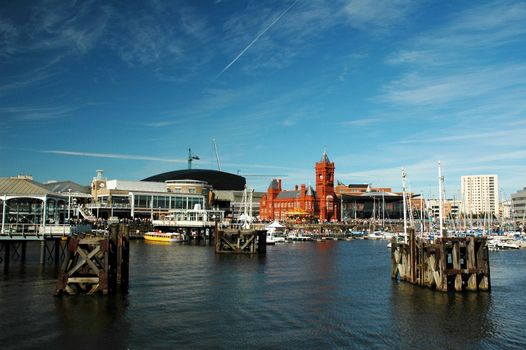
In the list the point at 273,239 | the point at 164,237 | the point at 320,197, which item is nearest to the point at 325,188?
the point at 320,197

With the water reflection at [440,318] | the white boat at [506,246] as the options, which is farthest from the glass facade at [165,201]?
the water reflection at [440,318]

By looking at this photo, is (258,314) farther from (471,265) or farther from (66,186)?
(66,186)

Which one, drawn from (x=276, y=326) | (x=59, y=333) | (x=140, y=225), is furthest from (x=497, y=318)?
(x=140, y=225)

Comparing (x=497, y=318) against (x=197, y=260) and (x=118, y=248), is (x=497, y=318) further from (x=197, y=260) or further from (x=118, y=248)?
(x=197, y=260)

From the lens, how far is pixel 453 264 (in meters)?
44.0

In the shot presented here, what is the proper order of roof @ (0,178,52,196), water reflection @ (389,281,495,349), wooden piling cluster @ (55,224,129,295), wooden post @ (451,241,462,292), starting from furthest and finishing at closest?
roof @ (0,178,52,196)
wooden post @ (451,241,462,292)
wooden piling cluster @ (55,224,129,295)
water reflection @ (389,281,495,349)

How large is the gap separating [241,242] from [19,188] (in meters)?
40.1

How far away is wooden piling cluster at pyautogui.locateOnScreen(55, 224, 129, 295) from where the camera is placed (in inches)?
1512

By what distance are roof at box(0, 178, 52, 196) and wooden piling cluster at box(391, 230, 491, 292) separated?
42.7m

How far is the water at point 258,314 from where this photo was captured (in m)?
28.8

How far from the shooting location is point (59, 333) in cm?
2945

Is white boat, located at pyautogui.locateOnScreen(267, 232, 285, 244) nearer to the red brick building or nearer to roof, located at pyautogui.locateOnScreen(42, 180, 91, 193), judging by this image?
the red brick building

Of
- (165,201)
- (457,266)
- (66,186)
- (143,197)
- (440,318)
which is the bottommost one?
(440,318)

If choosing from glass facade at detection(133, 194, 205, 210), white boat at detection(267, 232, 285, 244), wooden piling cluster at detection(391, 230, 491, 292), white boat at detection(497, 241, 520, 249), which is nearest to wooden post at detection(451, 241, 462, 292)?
wooden piling cluster at detection(391, 230, 491, 292)
